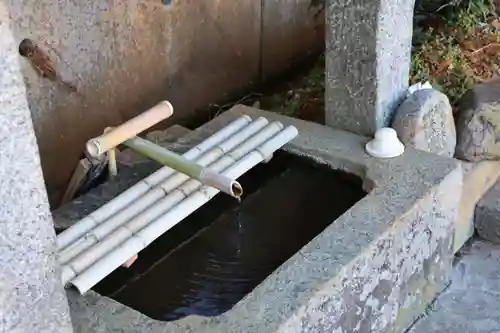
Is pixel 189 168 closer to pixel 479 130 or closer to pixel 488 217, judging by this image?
pixel 479 130

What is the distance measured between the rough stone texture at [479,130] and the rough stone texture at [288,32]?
48.2 inches

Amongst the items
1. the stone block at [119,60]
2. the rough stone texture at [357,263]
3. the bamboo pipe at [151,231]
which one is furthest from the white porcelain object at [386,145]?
the stone block at [119,60]

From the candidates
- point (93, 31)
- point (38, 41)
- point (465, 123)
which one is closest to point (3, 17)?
point (38, 41)

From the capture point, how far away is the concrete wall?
2980mm

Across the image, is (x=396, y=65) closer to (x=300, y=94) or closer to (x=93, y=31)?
(x=300, y=94)

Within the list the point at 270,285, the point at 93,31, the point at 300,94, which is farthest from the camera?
the point at 300,94

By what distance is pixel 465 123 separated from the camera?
312 centimetres

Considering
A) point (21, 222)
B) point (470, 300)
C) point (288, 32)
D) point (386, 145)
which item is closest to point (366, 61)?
point (386, 145)

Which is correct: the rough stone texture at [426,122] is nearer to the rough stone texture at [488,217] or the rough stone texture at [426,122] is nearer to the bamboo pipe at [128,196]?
the rough stone texture at [488,217]

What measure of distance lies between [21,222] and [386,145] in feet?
5.20

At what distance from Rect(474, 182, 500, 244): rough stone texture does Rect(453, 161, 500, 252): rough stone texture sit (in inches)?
0.8

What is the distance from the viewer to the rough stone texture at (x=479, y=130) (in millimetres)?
3105

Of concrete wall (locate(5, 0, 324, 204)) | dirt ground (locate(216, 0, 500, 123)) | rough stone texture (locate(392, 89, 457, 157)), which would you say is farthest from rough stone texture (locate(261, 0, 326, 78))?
rough stone texture (locate(392, 89, 457, 157))

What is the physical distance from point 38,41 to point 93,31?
0.28 m
